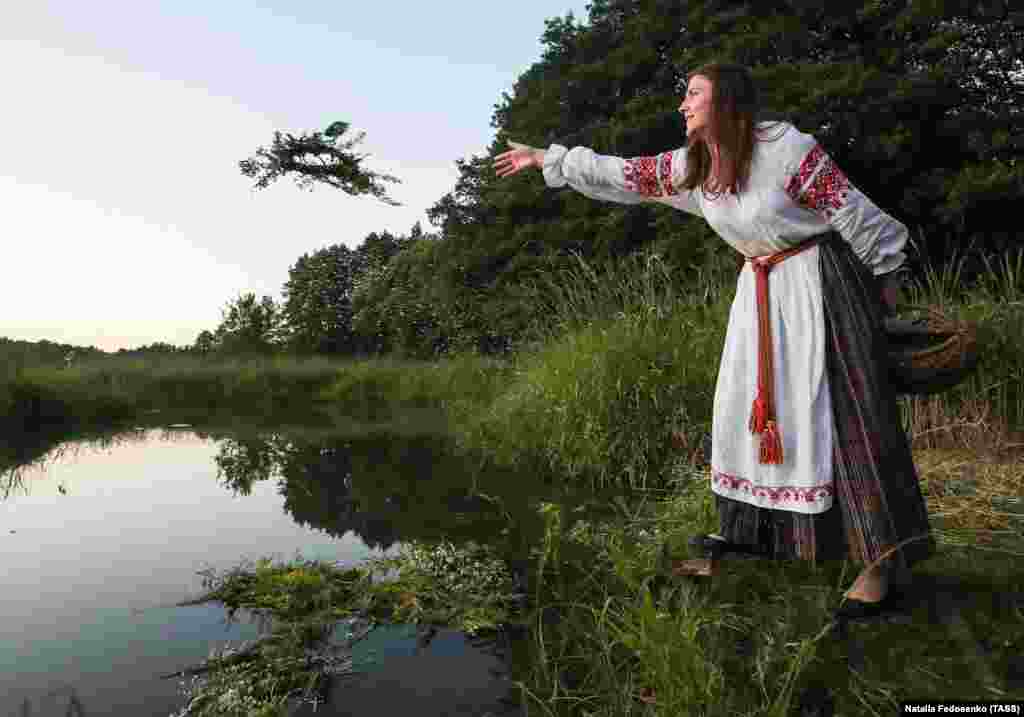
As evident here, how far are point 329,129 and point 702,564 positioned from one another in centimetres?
332

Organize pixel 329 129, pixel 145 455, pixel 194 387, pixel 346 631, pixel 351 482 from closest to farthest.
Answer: pixel 346 631 → pixel 329 129 → pixel 351 482 → pixel 145 455 → pixel 194 387

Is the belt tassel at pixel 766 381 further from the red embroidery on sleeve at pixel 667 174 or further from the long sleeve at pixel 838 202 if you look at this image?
the red embroidery on sleeve at pixel 667 174

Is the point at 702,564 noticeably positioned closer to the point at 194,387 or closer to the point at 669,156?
the point at 669,156

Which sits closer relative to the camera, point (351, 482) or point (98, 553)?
point (98, 553)

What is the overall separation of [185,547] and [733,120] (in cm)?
351

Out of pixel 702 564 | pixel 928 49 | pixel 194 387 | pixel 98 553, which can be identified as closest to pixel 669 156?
pixel 702 564

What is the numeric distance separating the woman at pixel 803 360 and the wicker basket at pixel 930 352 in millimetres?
87

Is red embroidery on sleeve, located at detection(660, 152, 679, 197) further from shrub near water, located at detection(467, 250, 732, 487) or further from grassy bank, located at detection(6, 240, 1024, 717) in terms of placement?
shrub near water, located at detection(467, 250, 732, 487)

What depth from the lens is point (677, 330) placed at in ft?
17.1

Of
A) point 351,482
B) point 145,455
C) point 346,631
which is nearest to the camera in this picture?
point 346,631

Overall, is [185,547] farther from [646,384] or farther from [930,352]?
[930,352]

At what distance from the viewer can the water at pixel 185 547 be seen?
7.14 ft

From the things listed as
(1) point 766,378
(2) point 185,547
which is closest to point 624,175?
(1) point 766,378

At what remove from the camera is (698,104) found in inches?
96.3
